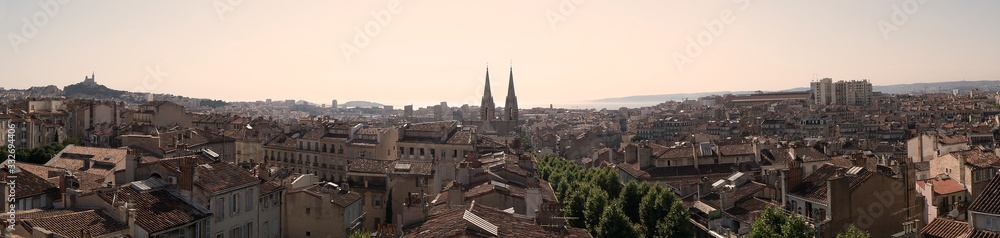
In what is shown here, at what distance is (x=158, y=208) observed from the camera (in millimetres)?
19953

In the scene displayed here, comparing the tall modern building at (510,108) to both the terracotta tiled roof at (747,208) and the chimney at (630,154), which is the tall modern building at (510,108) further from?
the terracotta tiled roof at (747,208)

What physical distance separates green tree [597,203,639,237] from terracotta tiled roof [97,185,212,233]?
1375 cm

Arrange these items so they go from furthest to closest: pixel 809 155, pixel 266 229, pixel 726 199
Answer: pixel 809 155 → pixel 726 199 → pixel 266 229

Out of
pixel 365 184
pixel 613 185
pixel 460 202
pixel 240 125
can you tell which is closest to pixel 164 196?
pixel 460 202

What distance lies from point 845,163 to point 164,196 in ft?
128

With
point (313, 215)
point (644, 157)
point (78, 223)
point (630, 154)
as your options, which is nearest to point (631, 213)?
point (313, 215)

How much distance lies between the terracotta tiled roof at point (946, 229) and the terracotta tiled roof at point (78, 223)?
23720 millimetres

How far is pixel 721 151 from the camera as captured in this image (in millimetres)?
47938

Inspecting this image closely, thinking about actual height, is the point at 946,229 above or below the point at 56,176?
below

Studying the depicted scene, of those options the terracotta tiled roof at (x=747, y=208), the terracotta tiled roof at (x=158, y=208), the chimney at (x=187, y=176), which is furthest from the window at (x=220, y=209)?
the terracotta tiled roof at (x=747, y=208)

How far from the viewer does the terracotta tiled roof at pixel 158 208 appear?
1877cm

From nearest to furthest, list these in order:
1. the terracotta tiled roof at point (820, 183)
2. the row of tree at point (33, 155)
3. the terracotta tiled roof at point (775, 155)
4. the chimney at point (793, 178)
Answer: the terracotta tiled roof at point (820, 183) < the chimney at point (793, 178) < the row of tree at point (33, 155) < the terracotta tiled roof at point (775, 155)

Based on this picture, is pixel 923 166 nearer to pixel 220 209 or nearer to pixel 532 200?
pixel 532 200

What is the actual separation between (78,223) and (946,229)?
24777 mm
